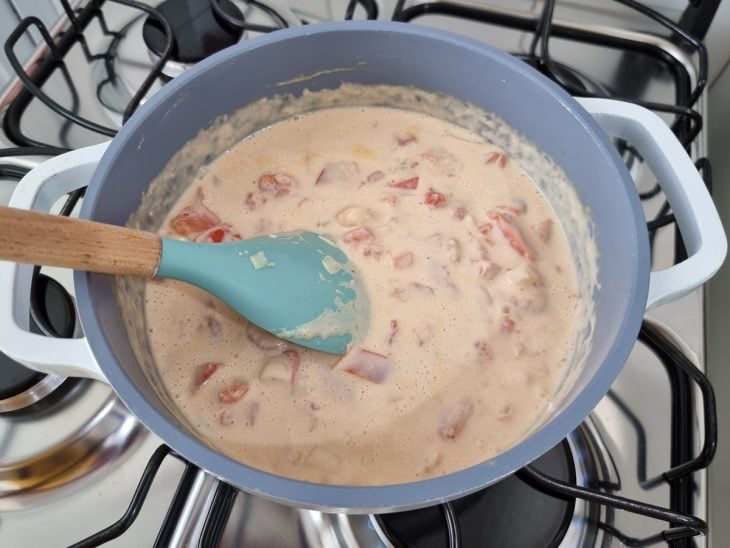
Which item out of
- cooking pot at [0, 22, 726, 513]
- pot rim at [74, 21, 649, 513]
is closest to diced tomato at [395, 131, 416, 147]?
cooking pot at [0, 22, 726, 513]

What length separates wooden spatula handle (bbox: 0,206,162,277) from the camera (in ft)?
2.02

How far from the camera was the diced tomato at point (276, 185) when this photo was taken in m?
1.12

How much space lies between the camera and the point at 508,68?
3.08 ft

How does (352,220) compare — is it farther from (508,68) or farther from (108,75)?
(108,75)

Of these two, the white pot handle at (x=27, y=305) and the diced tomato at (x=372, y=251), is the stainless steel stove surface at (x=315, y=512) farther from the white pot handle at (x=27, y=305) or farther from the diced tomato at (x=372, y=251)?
the diced tomato at (x=372, y=251)

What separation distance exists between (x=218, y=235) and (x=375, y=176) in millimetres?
293

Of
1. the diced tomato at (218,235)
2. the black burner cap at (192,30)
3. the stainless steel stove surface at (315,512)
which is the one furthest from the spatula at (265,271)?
the black burner cap at (192,30)

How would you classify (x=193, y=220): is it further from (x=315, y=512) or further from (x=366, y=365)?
(x=315, y=512)

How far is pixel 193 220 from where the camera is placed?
1.09 m

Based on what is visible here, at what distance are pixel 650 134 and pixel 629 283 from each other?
0.21 m

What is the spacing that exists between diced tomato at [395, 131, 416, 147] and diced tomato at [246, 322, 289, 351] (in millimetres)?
438

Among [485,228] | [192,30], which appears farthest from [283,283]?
[192,30]

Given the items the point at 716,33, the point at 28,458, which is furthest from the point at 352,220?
the point at 716,33

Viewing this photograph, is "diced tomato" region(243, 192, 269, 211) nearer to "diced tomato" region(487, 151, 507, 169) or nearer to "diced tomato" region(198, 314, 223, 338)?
"diced tomato" region(198, 314, 223, 338)
